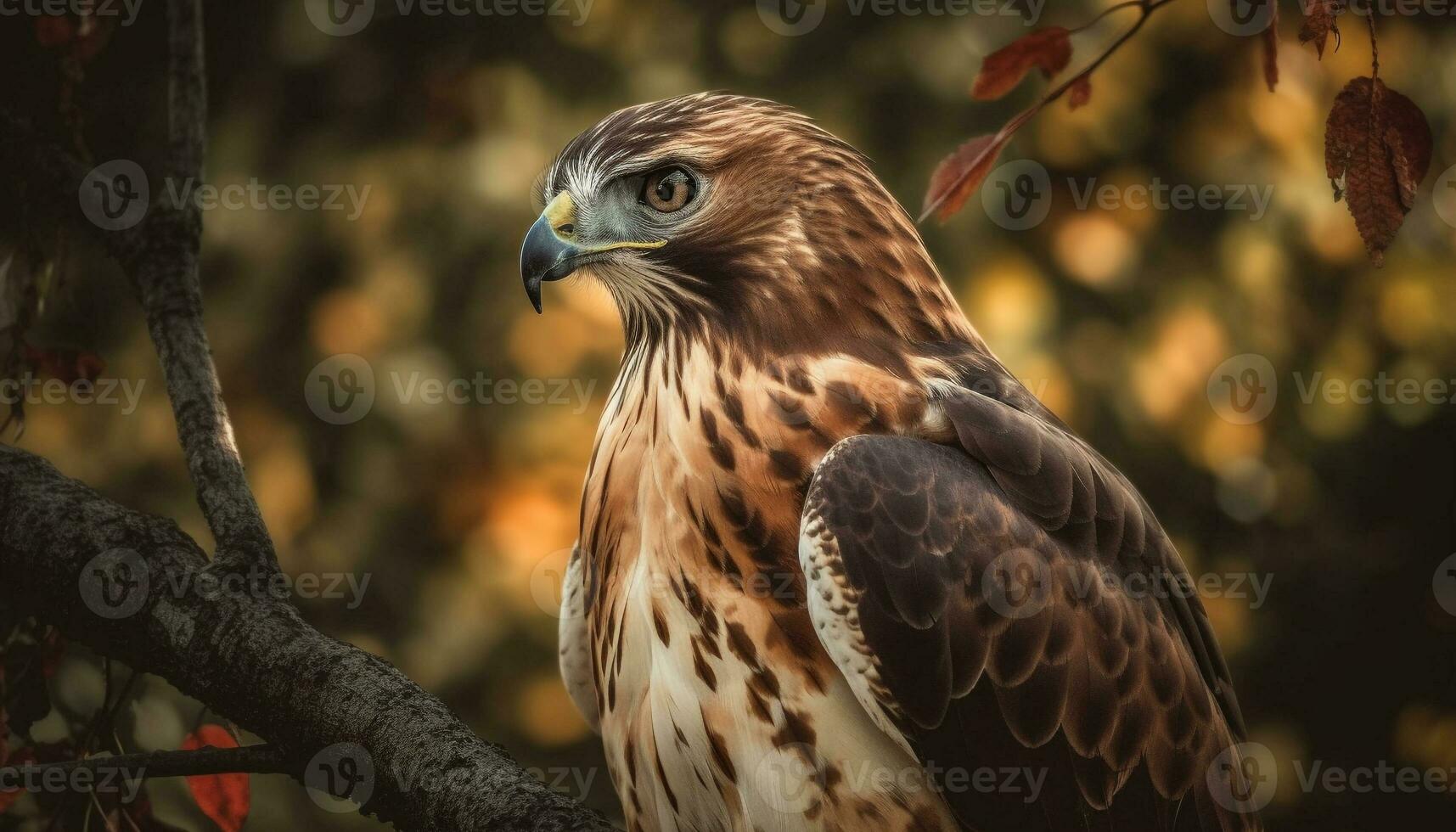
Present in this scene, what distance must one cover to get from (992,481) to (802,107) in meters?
2.54

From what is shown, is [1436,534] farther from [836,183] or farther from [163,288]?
[163,288]

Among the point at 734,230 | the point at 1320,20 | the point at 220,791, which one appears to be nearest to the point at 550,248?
the point at 734,230

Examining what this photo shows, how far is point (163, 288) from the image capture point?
9.20 ft

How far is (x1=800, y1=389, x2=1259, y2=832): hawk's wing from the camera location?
226cm

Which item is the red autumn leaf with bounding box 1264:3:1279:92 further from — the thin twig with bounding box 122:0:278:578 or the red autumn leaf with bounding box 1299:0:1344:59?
the thin twig with bounding box 122:0:278:578

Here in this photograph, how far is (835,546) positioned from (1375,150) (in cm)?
104

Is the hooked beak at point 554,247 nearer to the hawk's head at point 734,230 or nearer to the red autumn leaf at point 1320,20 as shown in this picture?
the hawk's head at point 734,230

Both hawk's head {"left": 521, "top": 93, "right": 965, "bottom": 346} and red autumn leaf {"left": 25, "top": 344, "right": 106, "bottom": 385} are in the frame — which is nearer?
hawk's head {"left": 521, "top": 93, "right": 965, "bottom": 346}

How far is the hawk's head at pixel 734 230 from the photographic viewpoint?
264 centimetres

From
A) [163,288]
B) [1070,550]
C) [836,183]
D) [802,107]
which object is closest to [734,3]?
[802,107]

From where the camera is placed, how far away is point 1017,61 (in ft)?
7.23

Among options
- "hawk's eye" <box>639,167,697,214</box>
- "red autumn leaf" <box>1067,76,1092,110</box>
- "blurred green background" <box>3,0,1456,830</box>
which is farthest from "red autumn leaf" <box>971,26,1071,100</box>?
"blurred green background" <box>3,0,1456,830</box>

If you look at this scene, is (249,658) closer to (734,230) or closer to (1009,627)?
(734,230)

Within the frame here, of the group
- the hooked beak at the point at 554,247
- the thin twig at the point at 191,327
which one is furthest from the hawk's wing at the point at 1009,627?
the thin twig at the point at 191,327
